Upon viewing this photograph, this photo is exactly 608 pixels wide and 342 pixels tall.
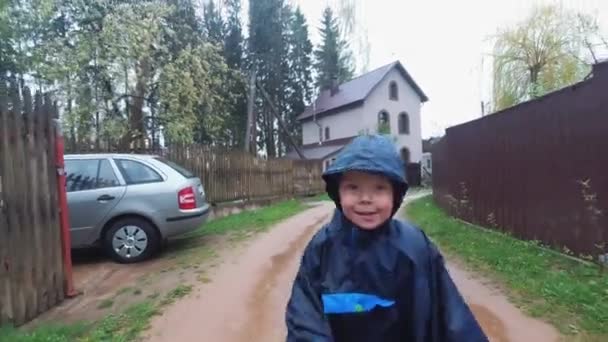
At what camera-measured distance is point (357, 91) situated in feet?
118

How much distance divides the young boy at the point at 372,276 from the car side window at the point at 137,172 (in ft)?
18.7

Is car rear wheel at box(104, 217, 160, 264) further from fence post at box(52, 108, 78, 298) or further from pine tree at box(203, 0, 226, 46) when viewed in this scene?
pine tree at box(203, 0, 226, 46)

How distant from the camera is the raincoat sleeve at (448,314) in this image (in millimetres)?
1851

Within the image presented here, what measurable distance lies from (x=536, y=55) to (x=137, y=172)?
19.8 m

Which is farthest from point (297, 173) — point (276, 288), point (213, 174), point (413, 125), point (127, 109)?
point (413, 125)

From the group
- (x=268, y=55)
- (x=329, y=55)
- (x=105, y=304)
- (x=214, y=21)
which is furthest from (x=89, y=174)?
(x=329, y=55)

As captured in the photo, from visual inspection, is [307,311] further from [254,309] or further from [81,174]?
[81,174]

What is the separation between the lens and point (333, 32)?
44656 mm

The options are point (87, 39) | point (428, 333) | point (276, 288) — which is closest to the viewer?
point (428, 333)

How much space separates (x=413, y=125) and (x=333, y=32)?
13.7 m

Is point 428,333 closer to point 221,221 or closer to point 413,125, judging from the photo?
point 221,221

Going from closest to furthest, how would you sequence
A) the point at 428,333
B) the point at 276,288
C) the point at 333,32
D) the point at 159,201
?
the point at 428,333 < the point at 276,288 < the point at 159,201 < the point at 333,32

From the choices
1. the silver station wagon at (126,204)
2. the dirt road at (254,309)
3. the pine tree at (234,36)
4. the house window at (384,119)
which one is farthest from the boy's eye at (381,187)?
the pine tree at (234,36)

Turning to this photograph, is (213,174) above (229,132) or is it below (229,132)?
below
